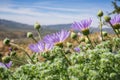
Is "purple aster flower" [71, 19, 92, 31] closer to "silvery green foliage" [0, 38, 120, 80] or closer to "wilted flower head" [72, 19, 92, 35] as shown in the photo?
"wilted flower head" [72, 19, 92, 35]

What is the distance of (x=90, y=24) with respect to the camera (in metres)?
3.57

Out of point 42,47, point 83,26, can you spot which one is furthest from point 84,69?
point 83,26

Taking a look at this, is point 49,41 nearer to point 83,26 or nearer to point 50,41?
point 50,41

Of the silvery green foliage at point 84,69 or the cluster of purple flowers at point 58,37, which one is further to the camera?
the cluster of purple flowers at point 58,37

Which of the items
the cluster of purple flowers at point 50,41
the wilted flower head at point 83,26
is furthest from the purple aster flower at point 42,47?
the wilted flower head at point 83,26

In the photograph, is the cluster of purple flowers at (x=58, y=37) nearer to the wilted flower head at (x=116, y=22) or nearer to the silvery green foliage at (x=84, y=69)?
the wilted flower head at (x=116, y=22)

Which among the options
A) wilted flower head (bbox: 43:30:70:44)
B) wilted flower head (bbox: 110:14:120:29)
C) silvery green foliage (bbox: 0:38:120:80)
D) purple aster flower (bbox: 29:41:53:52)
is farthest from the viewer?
wilted flower head (bbox: 110:14:120:29)

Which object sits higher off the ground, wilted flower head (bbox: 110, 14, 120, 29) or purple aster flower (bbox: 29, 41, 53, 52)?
wilted flower head (bbox: 110, 14, 120, 29)

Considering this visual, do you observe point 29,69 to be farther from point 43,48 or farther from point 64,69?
point 43,48

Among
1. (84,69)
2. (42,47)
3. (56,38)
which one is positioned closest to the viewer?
(84,69)

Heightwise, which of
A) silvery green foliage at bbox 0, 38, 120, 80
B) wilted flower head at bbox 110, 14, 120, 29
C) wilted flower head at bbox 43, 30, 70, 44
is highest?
wilted flower head at bbox 110, 14, 120, 29

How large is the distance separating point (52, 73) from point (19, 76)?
0.39m

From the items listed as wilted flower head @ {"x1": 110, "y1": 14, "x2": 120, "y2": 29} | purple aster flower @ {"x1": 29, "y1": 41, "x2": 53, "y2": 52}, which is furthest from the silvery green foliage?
wilted flower head @ {"x1": 110, "y1": 14, "x2": 120, "y2": 29}

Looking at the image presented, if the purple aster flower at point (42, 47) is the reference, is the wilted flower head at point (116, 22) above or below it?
above
